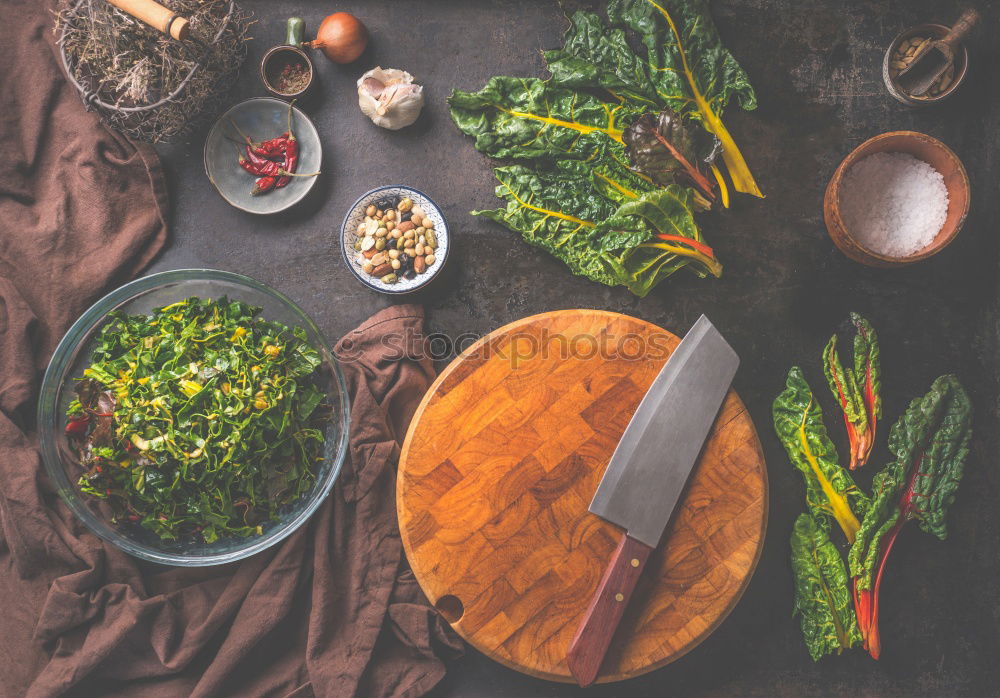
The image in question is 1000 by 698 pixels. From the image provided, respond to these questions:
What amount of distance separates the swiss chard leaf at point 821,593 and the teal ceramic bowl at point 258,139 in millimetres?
2746

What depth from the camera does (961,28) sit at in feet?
8.79

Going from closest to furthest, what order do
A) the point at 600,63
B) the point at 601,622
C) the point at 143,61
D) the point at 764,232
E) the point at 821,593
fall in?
1. the point at 601,622
2. the point at 143,61
3. the point at 821,593
4. the point at 600,63
5. the point at 764,232

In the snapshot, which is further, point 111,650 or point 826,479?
point 826,479

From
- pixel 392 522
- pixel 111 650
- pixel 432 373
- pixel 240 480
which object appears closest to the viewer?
pixel 240 480

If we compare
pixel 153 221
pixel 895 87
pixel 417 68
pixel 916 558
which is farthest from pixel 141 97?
pixel 916 558

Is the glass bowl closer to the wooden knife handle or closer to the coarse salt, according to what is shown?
the wooden knife handle

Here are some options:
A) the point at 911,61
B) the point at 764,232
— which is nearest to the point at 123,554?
the point at 764,232

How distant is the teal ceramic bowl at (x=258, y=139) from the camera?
9.65 feet

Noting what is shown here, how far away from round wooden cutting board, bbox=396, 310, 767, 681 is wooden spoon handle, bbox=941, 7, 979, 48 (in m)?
1.80

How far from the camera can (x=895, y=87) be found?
2930 millimetres

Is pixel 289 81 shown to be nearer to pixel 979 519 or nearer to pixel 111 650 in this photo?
pixel 111 650

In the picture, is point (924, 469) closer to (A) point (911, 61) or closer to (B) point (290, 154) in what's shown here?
(A) point (911, 61)

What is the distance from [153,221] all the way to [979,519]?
13.3 feet

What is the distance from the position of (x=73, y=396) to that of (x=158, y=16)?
153cm
